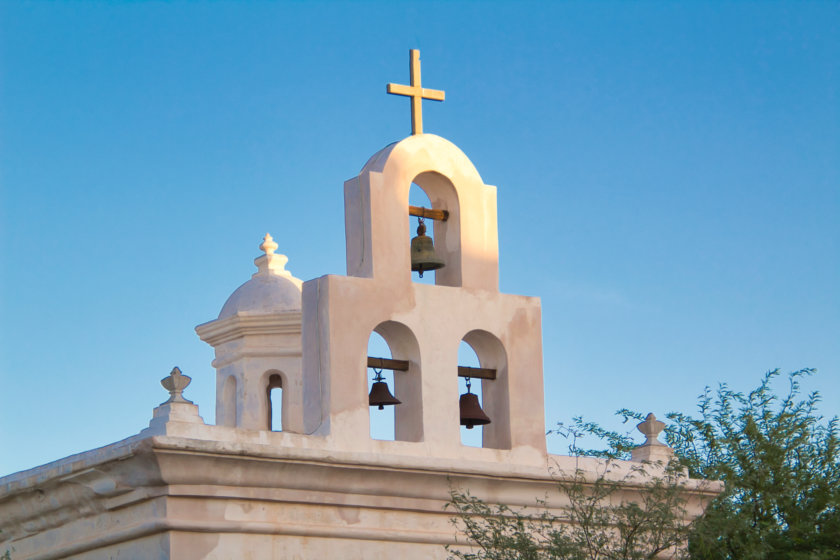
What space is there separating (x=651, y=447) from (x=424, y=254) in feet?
8.48

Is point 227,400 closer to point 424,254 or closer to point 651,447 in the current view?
point 424,254

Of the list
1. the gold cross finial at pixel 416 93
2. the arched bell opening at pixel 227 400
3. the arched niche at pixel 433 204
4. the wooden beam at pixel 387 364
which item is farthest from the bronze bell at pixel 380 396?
the arched bell opening at pixel 227 400

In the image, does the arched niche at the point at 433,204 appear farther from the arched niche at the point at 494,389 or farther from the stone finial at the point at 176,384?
the stone finial at the point at 176,384

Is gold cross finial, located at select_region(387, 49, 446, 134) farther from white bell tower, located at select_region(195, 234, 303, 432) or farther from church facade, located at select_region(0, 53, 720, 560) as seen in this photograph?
white bell tower, located at select_region(195, 234, 303, 432)

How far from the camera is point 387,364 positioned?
13.5 metres

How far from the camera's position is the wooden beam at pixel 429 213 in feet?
46.1

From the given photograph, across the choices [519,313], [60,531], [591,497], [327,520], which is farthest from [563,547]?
[60,531]

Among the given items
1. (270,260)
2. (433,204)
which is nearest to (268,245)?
(270,260)

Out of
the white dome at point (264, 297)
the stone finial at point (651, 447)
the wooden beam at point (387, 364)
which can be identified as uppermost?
the white dome at point (264, 297)

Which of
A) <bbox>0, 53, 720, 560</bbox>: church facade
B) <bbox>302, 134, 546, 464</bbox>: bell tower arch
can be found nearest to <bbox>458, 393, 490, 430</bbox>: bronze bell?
<bbox>0, 53, 720, 560</bbox>: church facade

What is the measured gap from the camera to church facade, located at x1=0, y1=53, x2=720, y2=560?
467 inches

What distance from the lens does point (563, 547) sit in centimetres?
1146

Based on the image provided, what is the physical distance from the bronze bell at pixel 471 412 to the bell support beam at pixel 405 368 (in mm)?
208

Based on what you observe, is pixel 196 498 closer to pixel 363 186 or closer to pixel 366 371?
pixel 366 371
